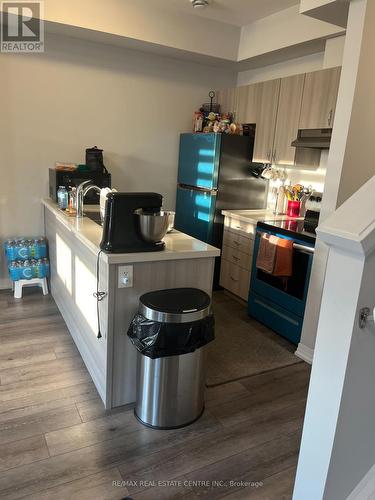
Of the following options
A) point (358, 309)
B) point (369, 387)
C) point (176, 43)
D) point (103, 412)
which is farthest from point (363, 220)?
point (176, 43)

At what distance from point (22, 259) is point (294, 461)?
9.88 ft

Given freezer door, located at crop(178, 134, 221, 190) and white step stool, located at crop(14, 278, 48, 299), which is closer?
white step stool, located at crop(14, 278, 48, 299)

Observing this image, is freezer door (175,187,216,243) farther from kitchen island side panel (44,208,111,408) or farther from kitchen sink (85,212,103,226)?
kitchen island side panel (44,208,111,408)

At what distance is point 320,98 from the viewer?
10.5ft

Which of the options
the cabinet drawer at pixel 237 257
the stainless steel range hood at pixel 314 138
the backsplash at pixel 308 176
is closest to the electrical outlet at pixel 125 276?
the cabinet drawer at pixel 237 257

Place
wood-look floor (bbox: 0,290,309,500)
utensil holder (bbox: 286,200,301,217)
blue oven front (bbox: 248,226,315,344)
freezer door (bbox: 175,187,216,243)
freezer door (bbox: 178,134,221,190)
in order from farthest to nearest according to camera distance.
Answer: freezer door (bbox: 175,187,216,243) < freezer door (bbox: 178,134,221,190) < utensil holder (bbox: 286,200,301,217) < blue oven front (bbox: 248,226,315,344) < wood-look floor (bbox: 0,290,309,500)

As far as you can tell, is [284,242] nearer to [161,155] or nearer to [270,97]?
[270,97]

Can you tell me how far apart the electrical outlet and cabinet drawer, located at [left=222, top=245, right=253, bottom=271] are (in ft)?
6.15

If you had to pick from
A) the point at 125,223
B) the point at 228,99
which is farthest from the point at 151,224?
the point at 228,99

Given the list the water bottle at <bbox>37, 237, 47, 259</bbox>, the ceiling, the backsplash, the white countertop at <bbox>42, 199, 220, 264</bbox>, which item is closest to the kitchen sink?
the white countertop at <bbox>42, 199, 220, 264</bbox>

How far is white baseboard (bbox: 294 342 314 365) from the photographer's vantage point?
2.90m


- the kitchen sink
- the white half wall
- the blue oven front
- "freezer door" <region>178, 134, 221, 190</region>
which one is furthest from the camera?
"freezer door" <region>178, 134, 221, 190</region>

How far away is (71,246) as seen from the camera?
9.53 feet

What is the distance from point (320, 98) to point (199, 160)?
4.68 ft
